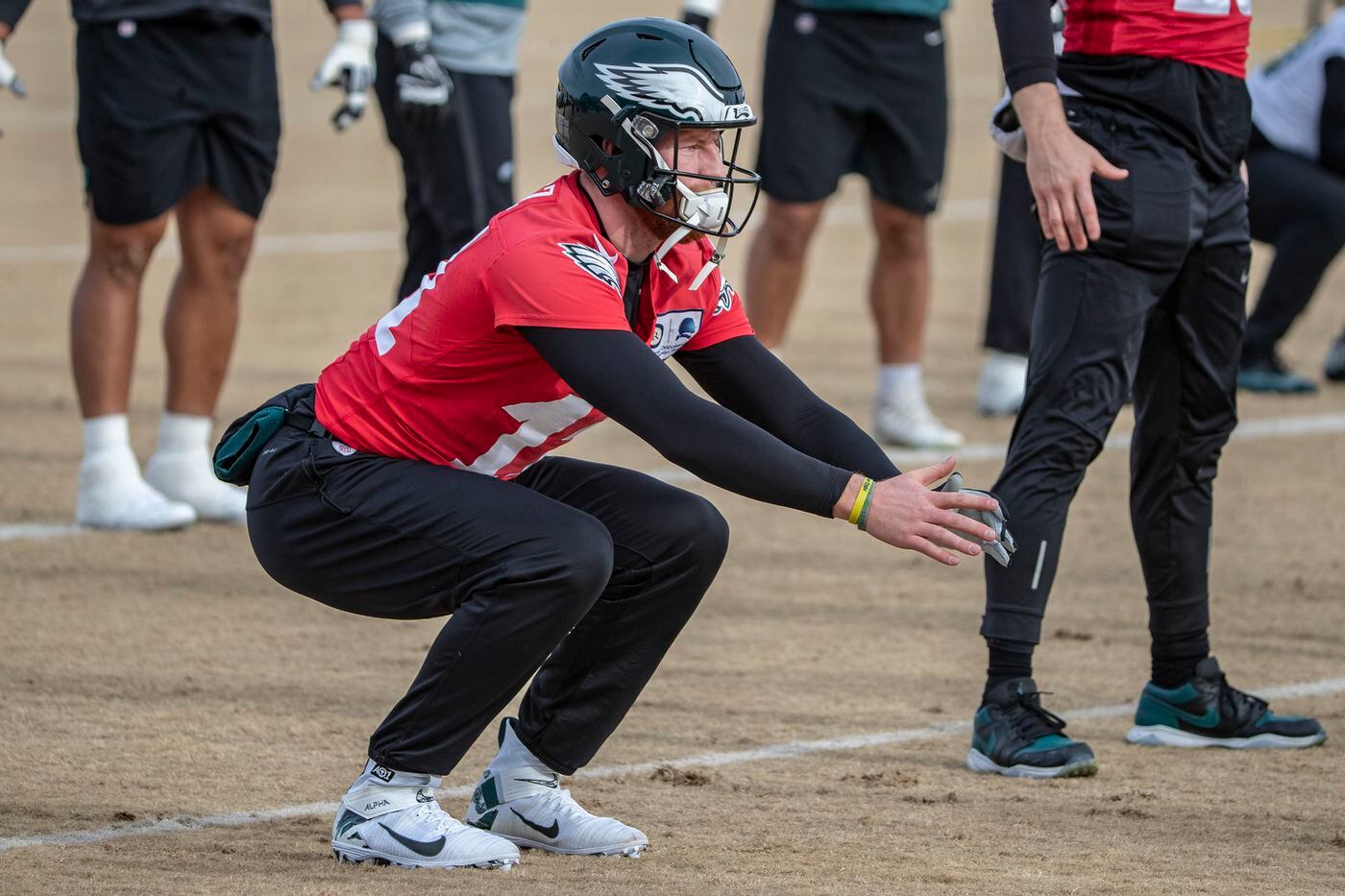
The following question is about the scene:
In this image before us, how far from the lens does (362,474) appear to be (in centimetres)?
383

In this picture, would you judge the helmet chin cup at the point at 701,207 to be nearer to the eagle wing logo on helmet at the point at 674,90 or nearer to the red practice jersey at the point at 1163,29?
the eagle wing logo on helmet at the point at 674,90

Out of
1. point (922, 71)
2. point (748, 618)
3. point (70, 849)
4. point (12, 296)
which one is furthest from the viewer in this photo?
point (12, 296)

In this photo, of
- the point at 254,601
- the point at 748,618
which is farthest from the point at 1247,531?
the point at 254,601

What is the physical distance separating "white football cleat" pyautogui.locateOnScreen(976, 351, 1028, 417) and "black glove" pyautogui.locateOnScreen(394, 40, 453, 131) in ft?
8.98

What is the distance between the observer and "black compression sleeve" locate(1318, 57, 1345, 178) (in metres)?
8.73

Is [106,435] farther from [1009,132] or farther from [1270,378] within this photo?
[1270,378]

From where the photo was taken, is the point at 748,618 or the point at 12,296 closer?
the point at 748,618

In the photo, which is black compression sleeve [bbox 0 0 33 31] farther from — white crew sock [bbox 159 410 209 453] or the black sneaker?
the black sneaker

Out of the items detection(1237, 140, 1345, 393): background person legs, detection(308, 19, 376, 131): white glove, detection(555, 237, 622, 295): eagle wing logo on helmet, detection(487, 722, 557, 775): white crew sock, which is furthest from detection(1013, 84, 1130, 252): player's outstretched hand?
detection(1237, 140, 1345, 393): background person legs

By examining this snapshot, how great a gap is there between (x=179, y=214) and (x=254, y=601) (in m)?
1.48

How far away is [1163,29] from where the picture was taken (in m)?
4.41

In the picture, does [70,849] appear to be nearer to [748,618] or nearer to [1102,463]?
[748,618]

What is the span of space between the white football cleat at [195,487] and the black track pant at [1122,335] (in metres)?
3.11

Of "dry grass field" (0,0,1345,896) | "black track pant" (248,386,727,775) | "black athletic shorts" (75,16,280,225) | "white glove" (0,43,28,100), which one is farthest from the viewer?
"white glove" (0,43,28,100)
